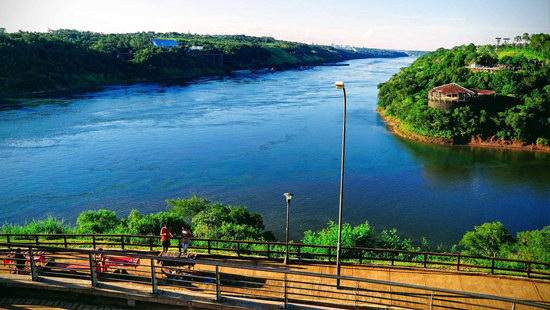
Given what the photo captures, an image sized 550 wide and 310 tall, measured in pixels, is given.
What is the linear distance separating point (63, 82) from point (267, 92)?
4454cm

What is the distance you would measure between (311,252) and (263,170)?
22.6 meters

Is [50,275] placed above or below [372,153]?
above

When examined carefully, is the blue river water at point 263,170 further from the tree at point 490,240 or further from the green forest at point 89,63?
the green forest at point 89,63

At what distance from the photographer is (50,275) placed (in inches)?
458

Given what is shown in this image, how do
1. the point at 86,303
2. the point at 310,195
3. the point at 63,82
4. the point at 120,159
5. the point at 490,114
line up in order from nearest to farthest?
the point at 86,303 < the point at 310,195 < the point at 120,159 < the point at 490,114 < the point at 63,82

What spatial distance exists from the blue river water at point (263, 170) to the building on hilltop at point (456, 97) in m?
7.11

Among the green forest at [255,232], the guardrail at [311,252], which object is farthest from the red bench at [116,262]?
the green forest at [255,232]

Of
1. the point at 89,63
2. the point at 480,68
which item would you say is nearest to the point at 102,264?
the point at 480,68

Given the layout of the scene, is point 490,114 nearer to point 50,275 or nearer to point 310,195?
point 310,195

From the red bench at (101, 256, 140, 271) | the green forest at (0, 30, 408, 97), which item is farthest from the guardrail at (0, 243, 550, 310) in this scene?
the green forest at (0, 30, 408, 97)

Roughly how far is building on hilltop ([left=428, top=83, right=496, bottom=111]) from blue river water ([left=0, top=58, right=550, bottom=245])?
7.11m

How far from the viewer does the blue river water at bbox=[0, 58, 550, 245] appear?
107 ft

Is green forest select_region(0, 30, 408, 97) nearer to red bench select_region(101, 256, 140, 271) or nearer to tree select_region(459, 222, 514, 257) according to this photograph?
red bench select_region(101, 256, 140, 271)

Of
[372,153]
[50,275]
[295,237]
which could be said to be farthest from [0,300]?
[372,153]
